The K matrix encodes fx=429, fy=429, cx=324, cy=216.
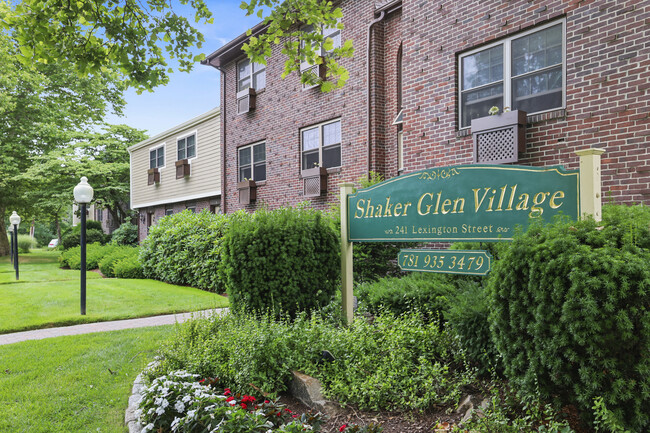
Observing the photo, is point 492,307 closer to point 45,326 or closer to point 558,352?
point 558,352

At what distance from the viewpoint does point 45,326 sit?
299 inches

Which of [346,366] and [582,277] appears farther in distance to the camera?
[346,366]

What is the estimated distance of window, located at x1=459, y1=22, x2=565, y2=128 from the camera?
23.1ft

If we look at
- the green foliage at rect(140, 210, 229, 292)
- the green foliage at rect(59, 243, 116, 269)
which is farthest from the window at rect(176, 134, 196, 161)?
the green foliage at rect(140, 210, 229, 292)

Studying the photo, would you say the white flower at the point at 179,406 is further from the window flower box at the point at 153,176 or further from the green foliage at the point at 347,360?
the window flower box at the point at 153,176

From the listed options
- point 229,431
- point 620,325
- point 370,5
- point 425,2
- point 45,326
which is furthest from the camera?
point 370,5

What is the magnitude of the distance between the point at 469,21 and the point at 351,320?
6103mm

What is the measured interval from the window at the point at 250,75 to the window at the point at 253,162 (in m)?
2.14

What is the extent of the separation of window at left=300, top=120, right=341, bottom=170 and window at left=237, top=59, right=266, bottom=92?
3209 millimetres

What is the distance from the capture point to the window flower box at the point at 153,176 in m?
22.5

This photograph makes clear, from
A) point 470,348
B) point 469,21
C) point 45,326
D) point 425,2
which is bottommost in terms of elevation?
point 45,326

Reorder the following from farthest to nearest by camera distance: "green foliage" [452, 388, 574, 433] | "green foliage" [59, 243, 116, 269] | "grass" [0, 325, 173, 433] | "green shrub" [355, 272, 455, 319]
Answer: "green foliage" [59, 243, 116, 269] < "green shrub" [355, 272, 455, 319] < "grass" [0, 325, 173, 433] < "green foliage" [452, 388, 574, 433]

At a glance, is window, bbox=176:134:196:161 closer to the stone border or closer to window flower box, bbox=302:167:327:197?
window flower box, bbox=302:167:327:197

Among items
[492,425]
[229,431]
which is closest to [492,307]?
[492,425]
